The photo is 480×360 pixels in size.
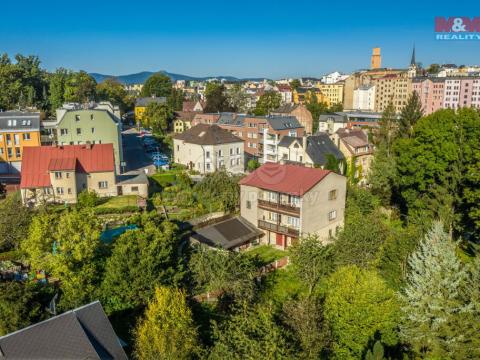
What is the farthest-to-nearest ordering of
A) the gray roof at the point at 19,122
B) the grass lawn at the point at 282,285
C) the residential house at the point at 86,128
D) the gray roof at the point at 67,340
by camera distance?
the gray roof at the point at 19,122
the residential house at the point at 86,128
the grass lawn at the point at 282,285
the gray roof at the point at 67,340

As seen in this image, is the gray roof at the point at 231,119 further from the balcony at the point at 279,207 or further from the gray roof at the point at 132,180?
the balcony at the point at 279,207

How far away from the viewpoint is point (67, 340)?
58.2 ft

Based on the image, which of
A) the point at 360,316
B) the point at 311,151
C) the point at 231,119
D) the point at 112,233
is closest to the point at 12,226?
the point at 112,233

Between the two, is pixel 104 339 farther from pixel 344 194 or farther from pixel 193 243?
pixel 344 194

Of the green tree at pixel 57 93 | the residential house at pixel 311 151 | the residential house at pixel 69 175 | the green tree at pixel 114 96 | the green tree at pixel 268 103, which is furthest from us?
the green tree at pixel 114 96

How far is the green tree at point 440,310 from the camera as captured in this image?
70.7 feet

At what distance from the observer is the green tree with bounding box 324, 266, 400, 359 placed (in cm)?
2239

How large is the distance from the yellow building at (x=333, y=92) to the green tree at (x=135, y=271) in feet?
476

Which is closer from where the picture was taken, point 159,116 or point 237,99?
point 159,116

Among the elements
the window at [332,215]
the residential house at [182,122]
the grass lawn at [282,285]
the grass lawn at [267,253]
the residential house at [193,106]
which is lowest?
the grass lawn at [282,285]

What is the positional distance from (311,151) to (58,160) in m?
30.5

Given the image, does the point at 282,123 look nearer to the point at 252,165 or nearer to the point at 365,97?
the point at 252,165

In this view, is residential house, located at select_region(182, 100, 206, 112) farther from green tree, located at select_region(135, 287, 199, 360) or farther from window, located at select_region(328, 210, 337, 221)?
green tree, located at select_region(135, 287, 199, 360)

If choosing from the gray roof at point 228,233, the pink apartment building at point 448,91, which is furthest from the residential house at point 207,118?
the pink apartment building at point 448,91
